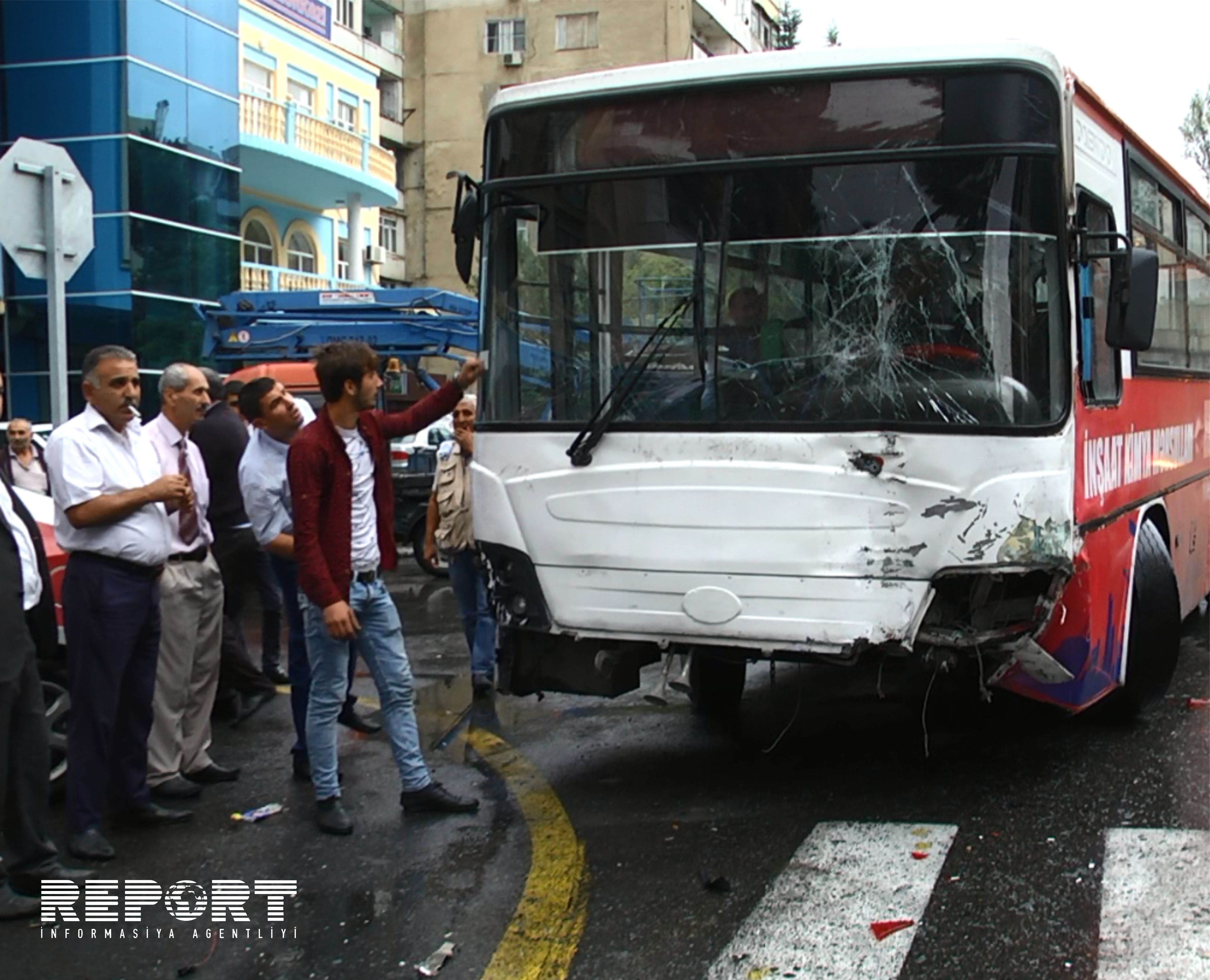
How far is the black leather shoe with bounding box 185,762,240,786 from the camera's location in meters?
6.50

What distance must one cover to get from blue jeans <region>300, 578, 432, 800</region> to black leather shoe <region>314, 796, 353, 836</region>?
25mm

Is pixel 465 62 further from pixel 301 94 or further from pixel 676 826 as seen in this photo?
pixel 676 826

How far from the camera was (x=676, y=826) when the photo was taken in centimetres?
563

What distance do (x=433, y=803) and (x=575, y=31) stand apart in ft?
141

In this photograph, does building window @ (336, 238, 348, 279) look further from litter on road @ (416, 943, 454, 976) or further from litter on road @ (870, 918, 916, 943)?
litter on road @ (870, 918, 916, 943)

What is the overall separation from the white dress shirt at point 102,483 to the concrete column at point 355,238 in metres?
28.1

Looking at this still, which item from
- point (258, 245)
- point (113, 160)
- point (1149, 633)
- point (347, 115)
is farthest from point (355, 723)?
point (347, 115)

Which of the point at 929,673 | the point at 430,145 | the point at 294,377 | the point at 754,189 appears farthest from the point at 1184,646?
the point at 430,145

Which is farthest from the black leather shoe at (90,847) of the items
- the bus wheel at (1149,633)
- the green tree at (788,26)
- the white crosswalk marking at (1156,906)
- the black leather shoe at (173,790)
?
the green tree at (788,26)

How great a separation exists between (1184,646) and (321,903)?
6.50 meters

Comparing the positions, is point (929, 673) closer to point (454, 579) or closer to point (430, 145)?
point (454, 579)

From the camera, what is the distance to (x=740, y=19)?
49.6 m

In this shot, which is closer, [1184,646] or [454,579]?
[454,579]

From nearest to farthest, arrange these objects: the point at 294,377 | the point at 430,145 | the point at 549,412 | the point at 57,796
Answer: the point at 549,412
the point at 57,796
the point at 294,377
the point at 430,145
